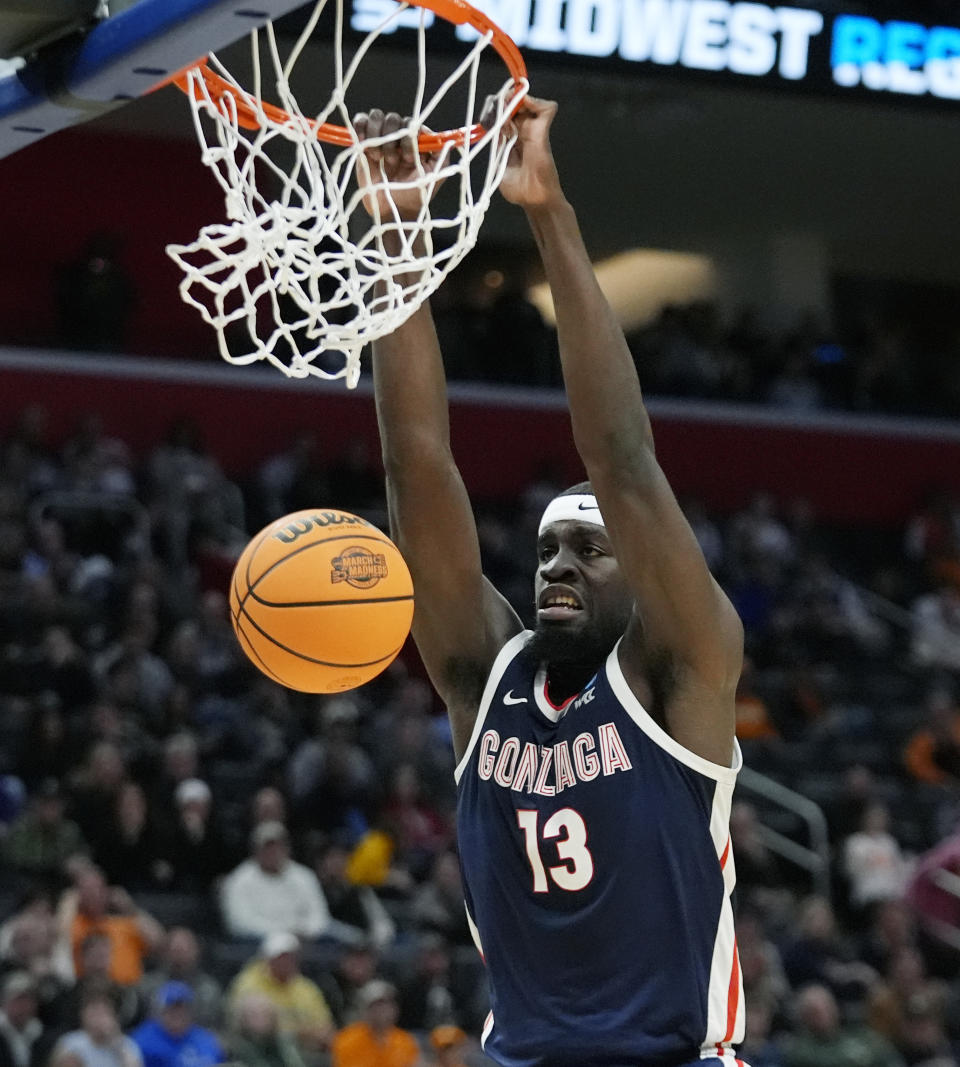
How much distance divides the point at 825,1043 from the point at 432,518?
7034 mm

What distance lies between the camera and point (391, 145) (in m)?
4.09

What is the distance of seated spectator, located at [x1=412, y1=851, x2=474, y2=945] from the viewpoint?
1057 cm

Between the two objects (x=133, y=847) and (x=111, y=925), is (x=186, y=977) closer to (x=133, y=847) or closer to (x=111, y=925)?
(x=111, y=925)

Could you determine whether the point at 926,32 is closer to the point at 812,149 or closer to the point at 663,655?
the point at 812,149

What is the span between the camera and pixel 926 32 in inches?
473

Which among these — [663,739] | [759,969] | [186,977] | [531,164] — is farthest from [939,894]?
[531,164]

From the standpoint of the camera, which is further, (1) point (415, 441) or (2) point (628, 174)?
(2) point (628, 174)

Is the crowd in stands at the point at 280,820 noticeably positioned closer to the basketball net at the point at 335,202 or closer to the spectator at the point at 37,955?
the spectator at the point at 37,955

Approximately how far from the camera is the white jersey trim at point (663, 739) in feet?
11.9

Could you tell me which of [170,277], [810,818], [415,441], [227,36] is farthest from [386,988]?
[170,277]

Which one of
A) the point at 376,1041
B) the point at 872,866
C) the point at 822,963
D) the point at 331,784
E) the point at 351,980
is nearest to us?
the point at 376,1041

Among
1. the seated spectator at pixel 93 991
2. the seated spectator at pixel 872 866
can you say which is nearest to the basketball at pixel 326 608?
the seated spectator at pixel 93 991

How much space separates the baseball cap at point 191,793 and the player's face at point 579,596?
22.4 feet

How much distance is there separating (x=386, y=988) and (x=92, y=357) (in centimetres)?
731
